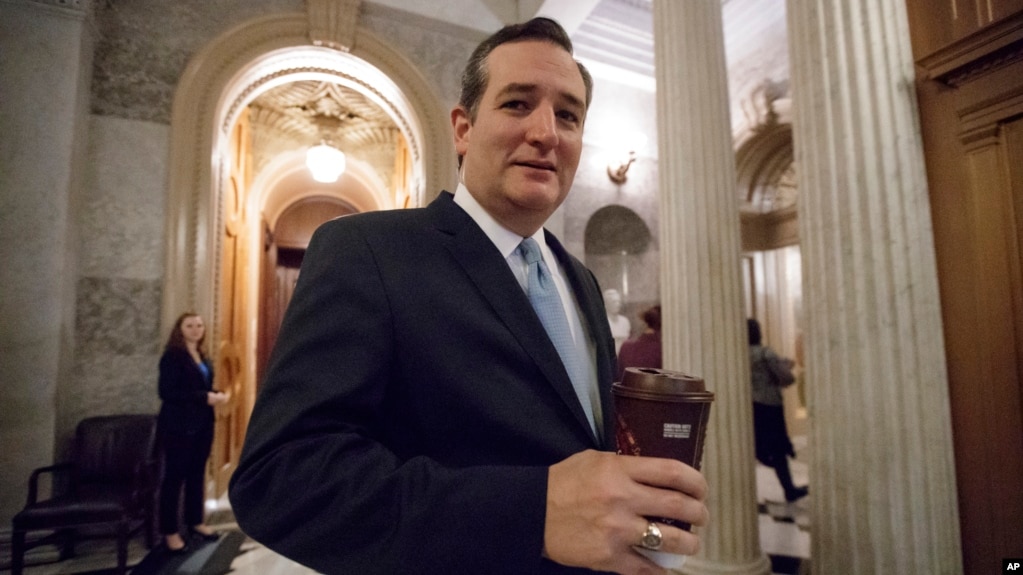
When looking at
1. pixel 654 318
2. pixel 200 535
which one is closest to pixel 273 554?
pixel 200 535

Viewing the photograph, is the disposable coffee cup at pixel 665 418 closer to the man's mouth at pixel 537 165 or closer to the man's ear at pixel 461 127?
the man's mouth at pixel 537 165

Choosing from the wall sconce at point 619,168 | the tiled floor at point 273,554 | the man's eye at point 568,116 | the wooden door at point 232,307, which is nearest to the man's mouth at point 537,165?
the man's eye at point 568,116

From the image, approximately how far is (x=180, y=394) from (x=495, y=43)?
408cm

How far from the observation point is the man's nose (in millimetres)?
918

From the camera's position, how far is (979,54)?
2.14 metres

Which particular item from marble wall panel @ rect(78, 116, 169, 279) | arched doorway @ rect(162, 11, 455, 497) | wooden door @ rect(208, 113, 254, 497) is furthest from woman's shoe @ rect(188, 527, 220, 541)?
marble wall panel @ rect(78, 116, 169, 279)

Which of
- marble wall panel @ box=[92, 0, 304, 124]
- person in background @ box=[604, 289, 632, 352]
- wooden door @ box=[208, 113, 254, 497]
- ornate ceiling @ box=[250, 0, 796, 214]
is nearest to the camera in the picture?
marble wall panel @ box=[92, 0, 304, 124]

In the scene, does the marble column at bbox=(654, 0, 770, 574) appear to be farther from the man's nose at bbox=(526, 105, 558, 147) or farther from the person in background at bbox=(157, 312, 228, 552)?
the person in background at bbox=(157, 312, 228, 552)

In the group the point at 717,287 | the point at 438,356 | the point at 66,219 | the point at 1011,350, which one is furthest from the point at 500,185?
the point at 66,219

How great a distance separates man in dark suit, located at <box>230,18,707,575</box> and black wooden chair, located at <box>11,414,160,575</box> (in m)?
3.85

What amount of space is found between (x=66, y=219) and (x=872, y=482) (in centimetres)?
544

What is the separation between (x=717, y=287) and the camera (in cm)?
327

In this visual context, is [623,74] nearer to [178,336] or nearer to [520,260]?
[178,336]

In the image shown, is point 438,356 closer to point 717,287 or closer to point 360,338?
point 360,338
